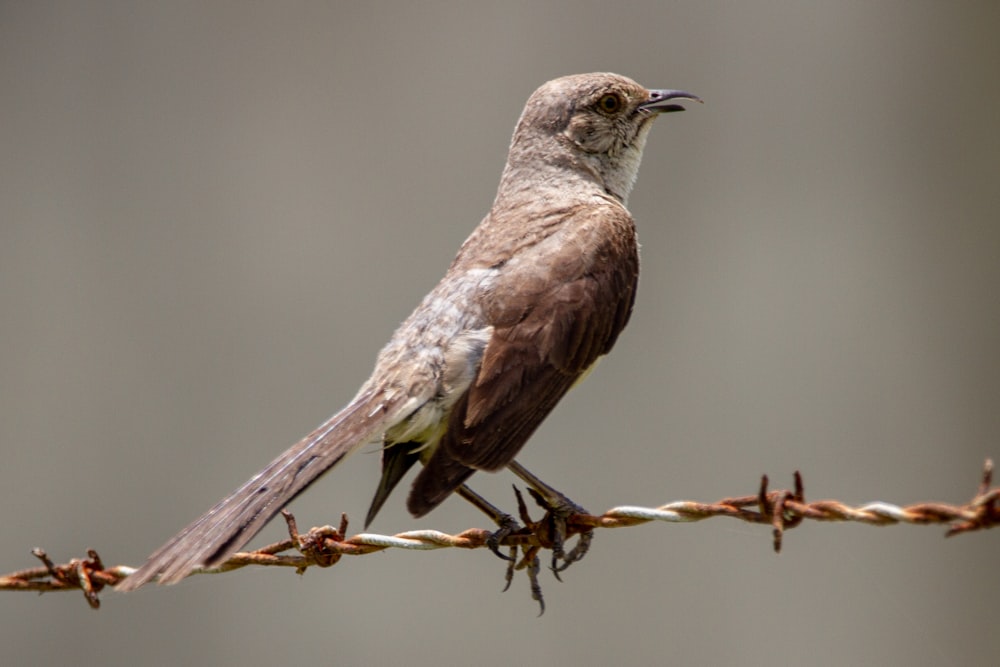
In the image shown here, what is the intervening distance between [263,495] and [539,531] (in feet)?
3.49

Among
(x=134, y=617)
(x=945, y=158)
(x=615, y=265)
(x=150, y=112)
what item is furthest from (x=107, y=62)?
(x=945, y=158)

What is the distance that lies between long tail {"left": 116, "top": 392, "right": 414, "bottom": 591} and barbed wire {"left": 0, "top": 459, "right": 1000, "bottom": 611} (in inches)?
3.9

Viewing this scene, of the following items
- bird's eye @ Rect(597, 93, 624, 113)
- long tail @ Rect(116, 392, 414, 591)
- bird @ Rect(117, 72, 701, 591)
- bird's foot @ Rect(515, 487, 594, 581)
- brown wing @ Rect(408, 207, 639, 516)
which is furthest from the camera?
bird's eye @ Rect(597, 93, 624, 113)

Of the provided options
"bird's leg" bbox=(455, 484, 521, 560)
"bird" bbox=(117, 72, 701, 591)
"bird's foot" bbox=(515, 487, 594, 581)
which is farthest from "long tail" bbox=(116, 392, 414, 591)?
"bird's foot" bbox=(515, 487, 594, 581)

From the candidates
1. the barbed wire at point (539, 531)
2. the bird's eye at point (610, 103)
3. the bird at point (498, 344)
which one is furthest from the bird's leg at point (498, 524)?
the bird's eye at point (610, 103)

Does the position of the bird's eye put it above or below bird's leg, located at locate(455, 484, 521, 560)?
above

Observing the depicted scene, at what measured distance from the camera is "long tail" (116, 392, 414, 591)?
3.56 metres

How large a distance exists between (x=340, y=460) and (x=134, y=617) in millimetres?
4764

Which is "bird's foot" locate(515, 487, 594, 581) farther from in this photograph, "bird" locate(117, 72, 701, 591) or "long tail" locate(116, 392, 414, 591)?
"long tail" locate(116, 392, 414, 591)

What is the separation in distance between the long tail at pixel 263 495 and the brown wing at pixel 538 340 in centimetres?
29

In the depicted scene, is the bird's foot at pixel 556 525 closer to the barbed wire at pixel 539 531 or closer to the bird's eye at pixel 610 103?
the barbed wire at pixel 539 531

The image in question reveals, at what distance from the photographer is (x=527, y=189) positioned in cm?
564

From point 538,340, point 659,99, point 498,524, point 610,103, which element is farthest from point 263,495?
point 659,99

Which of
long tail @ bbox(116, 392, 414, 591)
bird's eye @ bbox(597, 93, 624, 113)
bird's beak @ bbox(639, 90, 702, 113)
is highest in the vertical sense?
bird's beak @ bbox(639, 90, 702, 113)
